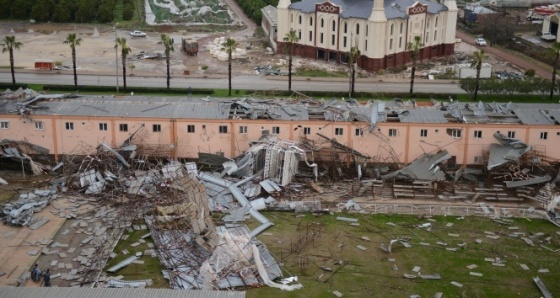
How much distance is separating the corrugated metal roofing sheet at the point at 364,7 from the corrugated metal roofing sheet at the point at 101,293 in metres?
55.8

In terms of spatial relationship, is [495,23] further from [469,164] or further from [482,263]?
[482,263]

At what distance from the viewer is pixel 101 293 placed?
87.1 ft

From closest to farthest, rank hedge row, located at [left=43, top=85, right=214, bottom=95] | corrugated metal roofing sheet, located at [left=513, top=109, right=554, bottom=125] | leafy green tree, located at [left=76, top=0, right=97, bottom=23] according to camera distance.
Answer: corrugated metal roofing sheet, located at [left=513, top=109, right=554, bottom=125], hedge row, located at [left=43, top=85, right=214, bottom=95], leafy green tree, located at [left=76, top=0, right=97, bottom=23]

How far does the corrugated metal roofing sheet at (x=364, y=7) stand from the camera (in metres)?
78.4

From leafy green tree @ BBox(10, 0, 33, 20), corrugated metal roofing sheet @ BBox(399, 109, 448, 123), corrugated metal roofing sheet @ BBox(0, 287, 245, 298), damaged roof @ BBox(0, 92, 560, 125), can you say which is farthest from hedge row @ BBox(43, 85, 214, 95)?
leafy green tree @ BBox(10, 0, 33, 20)

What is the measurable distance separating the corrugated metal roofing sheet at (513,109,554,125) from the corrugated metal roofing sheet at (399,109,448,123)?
5451 millimetres

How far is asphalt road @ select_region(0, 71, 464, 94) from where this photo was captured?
70688 millimetres

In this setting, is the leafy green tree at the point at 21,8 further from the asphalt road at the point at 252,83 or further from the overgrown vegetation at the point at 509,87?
the overgrown vegetation at the point at 509,87

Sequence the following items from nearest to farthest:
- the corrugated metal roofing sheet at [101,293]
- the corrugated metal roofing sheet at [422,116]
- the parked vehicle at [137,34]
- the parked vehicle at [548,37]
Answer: the corrugated metal roofing sheet at [101,293]
the corrugated metal roofing sheet at [422,116]
the parked vehicle at [137,34]
the parked vehicle at [548,37]

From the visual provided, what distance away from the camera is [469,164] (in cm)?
4819

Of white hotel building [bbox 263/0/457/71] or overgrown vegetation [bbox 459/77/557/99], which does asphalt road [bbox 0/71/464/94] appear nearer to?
overgrown vegetation [bbox 459/77/557/99]

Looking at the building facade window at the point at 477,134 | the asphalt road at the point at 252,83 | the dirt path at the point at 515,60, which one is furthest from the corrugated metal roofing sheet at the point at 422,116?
the dirt path at the point at 515,60

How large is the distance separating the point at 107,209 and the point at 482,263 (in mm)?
21300

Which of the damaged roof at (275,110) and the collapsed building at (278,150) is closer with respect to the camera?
the collapsed building at (278,150)
